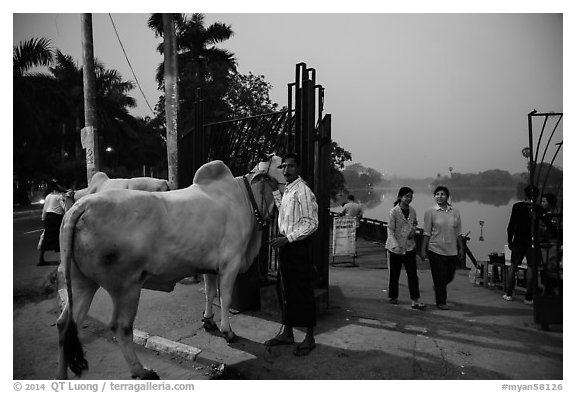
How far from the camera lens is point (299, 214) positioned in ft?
11.9

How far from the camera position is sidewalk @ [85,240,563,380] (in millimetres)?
3385

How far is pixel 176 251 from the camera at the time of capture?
3350mm

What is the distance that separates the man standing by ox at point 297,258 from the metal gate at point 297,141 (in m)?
0.77

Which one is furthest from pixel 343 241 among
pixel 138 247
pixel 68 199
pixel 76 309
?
pixel 76 309

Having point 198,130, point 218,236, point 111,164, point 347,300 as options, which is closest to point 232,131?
point 198,130

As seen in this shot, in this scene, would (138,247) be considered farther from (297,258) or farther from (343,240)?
(343,240)

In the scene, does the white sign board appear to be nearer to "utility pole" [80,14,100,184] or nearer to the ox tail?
"utility pole" [80,14,100,184]

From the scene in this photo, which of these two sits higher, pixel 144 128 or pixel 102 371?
pixel 144 128

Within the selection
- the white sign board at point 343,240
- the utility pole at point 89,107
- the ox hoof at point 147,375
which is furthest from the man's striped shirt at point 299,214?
the white sign board at point 343,240

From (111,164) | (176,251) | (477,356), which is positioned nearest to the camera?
(176,251)

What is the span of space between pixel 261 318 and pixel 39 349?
2.35 m

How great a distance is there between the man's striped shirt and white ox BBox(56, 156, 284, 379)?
1.80ft

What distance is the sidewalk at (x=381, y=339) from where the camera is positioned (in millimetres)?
3385

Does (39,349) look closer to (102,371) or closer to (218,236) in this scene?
(102,371)
